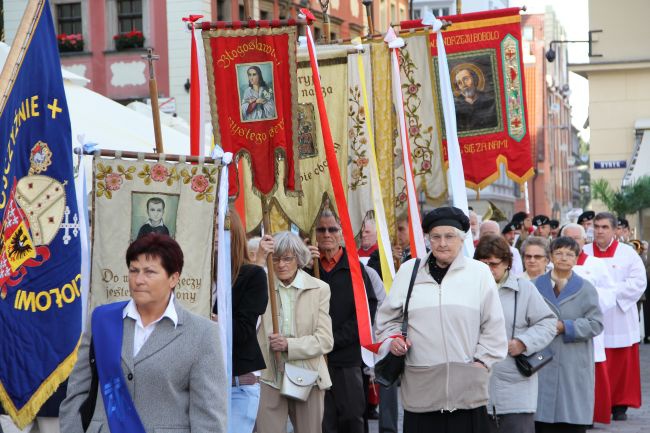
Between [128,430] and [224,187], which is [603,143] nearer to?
[224,187]

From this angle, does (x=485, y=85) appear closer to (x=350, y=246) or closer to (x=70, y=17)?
(x=350, y=246)

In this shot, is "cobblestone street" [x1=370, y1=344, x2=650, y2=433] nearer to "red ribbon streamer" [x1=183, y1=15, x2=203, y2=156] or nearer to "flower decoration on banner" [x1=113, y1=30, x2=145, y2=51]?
"red ribbon streamer" [x1=183, y1=15, x2=203, y2=156]

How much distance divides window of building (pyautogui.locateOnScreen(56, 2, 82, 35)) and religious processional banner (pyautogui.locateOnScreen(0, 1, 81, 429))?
101ft

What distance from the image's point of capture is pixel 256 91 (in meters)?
9.45

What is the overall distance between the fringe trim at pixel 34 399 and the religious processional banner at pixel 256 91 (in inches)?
106

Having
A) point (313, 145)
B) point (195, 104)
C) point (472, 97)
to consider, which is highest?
point (472, 97)

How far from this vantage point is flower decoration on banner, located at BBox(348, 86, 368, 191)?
1178 cm

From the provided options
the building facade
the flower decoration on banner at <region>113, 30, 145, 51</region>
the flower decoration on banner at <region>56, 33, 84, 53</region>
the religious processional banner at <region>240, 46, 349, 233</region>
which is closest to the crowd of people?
the religious processional banner at <region>240, 46, 349, 233</region>

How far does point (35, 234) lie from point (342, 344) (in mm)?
3850

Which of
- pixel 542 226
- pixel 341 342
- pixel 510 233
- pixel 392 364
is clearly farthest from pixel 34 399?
pixel 542 226

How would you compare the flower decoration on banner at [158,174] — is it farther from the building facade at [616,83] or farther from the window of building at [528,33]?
the window of building at [528,33]

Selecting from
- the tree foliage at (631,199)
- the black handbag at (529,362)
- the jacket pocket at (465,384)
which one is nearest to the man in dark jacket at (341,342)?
the black handbag at (529,362)

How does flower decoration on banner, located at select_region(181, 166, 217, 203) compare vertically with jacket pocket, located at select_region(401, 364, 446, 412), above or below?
above

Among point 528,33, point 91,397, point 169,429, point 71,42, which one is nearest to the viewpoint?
point 169,429
